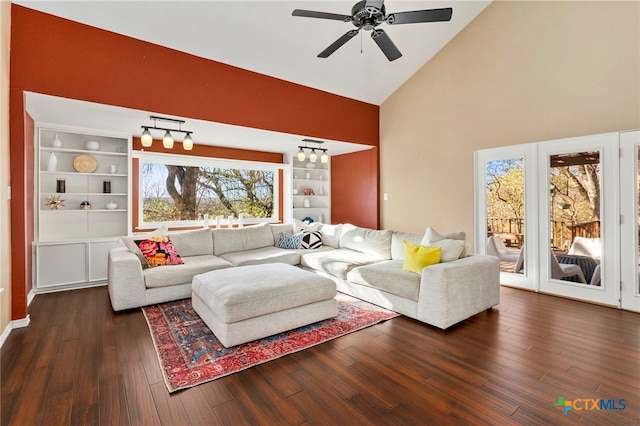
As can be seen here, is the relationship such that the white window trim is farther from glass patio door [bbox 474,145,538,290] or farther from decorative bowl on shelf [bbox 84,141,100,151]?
glass patio door [bbox 474,145,538,290]

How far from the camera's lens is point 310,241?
17.5 feet

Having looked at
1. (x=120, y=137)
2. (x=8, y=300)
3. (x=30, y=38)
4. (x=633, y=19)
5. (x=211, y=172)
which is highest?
(x=633, y=19)

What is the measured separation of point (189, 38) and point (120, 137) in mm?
2160


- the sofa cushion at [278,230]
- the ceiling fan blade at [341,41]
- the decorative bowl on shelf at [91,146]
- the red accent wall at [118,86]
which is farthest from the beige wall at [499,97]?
the decorative bowl on shelf at [91,146]

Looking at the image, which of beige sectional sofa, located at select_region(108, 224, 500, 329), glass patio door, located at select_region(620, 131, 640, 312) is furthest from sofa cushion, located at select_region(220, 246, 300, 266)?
glass patio door, located at select_region(620, 131, 640, 312)

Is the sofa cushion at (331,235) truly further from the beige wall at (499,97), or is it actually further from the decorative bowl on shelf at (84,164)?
the decorative bowl on shelf at (84,164)

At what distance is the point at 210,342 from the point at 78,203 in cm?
375

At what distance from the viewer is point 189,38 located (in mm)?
3900

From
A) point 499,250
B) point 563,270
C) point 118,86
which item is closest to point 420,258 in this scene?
point 499,250

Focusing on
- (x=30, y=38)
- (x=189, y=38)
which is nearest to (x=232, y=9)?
(x=189, y=38)

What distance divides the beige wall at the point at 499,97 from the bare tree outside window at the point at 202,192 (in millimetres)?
2672

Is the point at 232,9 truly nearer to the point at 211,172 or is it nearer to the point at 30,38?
the point at 30,38

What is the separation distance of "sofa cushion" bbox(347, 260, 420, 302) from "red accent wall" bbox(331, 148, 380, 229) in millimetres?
2604

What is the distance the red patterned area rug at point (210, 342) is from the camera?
2281 mm
